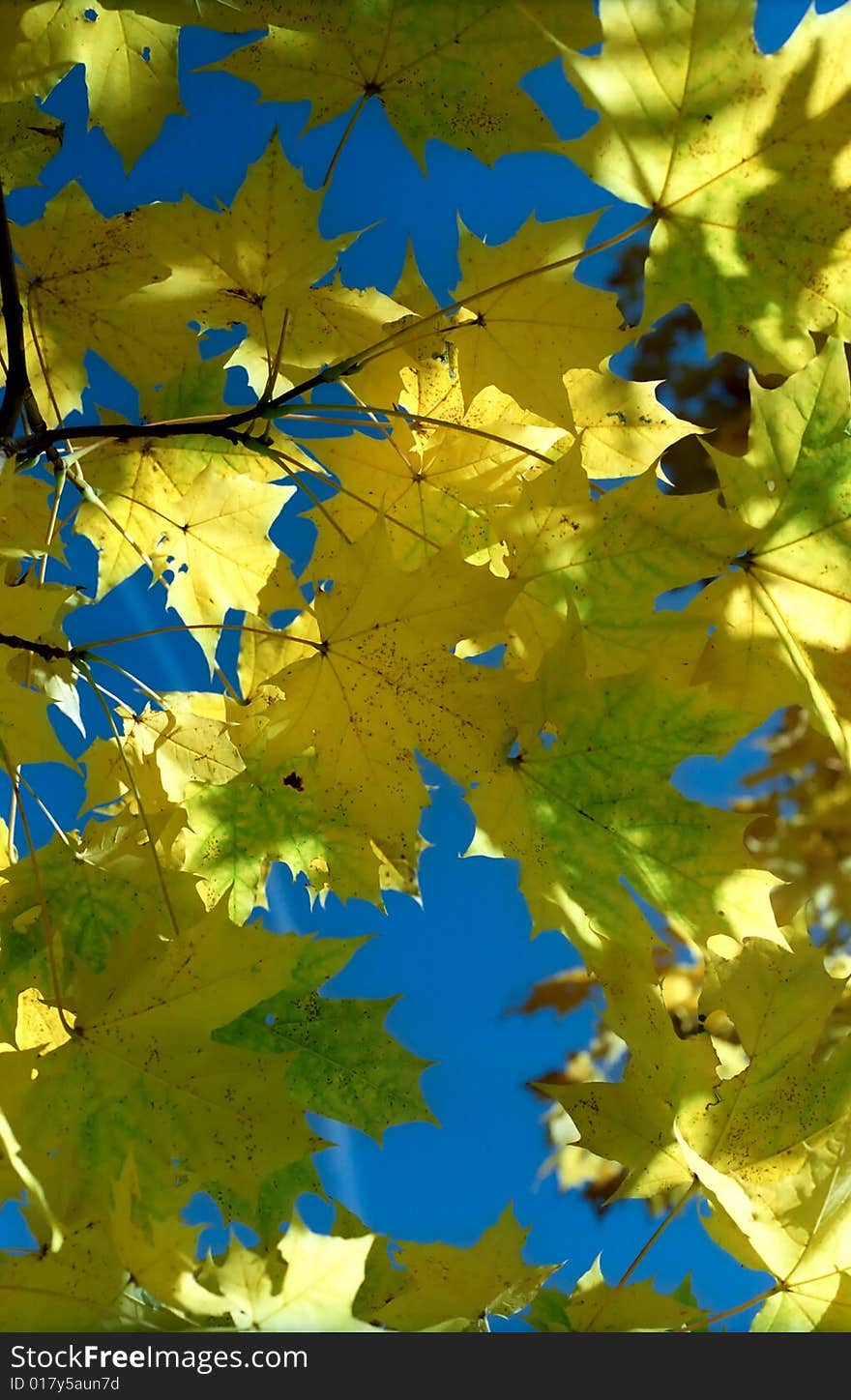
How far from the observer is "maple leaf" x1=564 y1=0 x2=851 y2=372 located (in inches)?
29.1

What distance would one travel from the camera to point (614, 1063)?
159 inches

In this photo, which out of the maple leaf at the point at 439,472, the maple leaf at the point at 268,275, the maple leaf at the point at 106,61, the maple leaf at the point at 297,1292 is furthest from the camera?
the maple leaf at the point at 106,61

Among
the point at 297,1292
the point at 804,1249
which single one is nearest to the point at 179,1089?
the point at 297,1292

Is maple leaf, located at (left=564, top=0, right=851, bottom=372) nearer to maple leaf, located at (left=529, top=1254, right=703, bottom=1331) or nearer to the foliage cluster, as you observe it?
the foliage cluster

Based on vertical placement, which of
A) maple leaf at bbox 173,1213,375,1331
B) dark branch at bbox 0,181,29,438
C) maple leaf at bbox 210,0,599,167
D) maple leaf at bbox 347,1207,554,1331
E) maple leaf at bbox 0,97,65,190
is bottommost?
maple leaf at bbox 347,1207,554,1331

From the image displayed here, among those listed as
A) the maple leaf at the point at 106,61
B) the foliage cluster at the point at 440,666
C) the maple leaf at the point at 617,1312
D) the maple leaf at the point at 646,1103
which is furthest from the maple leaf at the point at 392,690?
the maple leaf at the point at 106,61

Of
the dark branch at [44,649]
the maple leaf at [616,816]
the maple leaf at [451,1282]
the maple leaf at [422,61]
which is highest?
the maple leaf at [422,61]

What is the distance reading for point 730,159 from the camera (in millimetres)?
793

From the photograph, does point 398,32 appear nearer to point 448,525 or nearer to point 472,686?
point 448,525

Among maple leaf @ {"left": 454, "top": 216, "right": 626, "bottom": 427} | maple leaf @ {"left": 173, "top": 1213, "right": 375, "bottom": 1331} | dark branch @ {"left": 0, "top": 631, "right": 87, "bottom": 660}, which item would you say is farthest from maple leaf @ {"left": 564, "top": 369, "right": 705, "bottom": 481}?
maple leaf @ {"left": 173, "top": 1213, "right": 375, "bottom": 1331}

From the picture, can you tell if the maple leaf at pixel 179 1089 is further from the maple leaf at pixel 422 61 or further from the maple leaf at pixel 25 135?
the maple leaf at pixel 25 135

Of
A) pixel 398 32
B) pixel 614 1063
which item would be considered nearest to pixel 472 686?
pixel 398 32

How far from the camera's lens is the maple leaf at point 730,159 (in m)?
0.74
